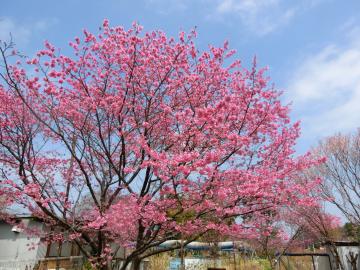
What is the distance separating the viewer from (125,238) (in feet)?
27.0

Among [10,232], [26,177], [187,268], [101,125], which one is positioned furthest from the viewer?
[187,268]

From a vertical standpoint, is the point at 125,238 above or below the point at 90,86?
below

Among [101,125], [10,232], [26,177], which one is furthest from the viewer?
[10,232]

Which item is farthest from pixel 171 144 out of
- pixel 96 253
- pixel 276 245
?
pixel 276 245

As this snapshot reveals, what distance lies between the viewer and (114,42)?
771 cm

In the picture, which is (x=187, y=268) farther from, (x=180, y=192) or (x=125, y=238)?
(x=180, y=192)

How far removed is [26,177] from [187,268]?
433 inches

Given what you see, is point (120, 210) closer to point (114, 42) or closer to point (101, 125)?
point (101, 125)

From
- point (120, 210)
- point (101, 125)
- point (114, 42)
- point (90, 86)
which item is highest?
point (114, 42)

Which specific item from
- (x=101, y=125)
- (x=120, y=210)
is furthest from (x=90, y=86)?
(x=120, y=210)

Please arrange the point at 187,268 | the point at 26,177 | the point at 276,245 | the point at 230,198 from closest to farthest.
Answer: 1. the point at 230,198
2. the point at 26,177
3. the point at 187,268
4. the point at 276,245

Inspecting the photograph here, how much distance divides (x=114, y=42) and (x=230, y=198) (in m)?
4.56

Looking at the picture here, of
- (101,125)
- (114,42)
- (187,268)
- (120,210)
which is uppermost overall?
(114,42)

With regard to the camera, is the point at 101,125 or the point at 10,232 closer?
the point at 101,125
